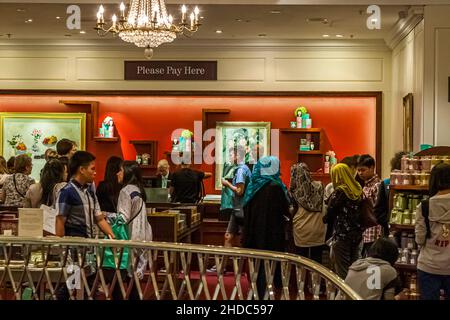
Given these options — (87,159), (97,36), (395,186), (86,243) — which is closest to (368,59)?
(97,36)

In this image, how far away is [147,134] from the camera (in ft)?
45.3

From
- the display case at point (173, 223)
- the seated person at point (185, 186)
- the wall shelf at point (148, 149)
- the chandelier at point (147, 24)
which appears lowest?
the display case at point (173, 223)

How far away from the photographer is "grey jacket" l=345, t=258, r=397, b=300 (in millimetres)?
5398

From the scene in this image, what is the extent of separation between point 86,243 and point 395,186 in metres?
4.06

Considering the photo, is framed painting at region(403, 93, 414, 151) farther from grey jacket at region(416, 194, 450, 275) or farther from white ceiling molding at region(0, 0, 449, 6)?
grey jacket at region(416, 194, 450, 275)

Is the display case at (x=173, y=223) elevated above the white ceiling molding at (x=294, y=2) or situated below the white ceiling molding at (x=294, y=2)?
below

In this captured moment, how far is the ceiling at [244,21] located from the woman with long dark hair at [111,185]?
3999 mm

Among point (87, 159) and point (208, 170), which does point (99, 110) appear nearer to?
point (208, 170)

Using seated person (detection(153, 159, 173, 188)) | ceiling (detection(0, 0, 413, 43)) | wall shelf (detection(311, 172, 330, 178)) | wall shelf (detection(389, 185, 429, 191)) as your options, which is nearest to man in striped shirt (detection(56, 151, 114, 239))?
wall shelf (detection(389, 185, 429, 191))

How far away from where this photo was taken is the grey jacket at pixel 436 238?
588 cm

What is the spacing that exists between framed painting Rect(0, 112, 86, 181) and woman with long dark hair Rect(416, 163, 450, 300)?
8.59m

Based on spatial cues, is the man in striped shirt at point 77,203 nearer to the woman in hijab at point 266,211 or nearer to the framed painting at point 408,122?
the woman in hijab at point 266,211

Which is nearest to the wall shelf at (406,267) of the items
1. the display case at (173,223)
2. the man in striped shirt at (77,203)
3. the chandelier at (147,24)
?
the man in striped shirt at (77,203)

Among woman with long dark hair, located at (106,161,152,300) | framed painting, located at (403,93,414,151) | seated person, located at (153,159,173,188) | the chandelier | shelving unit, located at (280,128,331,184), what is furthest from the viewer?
shelving unit, located at (280,128,331,184)
